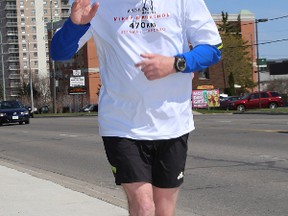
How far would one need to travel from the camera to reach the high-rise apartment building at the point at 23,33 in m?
144

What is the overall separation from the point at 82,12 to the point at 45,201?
441 cm

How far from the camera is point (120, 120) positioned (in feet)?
10.4

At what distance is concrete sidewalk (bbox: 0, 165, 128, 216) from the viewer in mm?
6353

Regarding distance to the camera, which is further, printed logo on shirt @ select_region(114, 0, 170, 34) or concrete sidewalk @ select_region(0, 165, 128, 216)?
concrete sidewalk @ select_region(0, 165, 128, 216)

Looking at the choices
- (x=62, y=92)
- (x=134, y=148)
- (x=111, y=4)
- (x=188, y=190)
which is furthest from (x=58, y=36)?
(x=62, y=92)

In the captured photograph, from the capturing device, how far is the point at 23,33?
14550 cm

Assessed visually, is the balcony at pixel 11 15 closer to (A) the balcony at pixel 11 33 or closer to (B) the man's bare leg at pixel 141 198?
(A) the balcony at pixel 11 33

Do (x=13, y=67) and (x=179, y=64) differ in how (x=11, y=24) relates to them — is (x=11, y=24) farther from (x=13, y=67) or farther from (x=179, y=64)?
(x=179, y=64)

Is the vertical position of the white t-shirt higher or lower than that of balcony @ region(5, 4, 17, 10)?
lower

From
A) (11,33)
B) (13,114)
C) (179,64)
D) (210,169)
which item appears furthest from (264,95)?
(11,33)

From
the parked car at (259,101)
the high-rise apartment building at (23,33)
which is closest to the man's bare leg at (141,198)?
the parked car at (259,101)

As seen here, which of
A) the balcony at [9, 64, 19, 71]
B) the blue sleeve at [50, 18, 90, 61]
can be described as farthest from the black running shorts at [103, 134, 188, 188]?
the balcony at [9, 64, 19, 71]

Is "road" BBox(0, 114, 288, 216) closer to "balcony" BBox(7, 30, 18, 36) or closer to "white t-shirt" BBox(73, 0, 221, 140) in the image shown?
"white t-shirt" BBox(73, 0, 221, 140)

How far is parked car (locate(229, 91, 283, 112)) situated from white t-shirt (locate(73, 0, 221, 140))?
4076 cm
